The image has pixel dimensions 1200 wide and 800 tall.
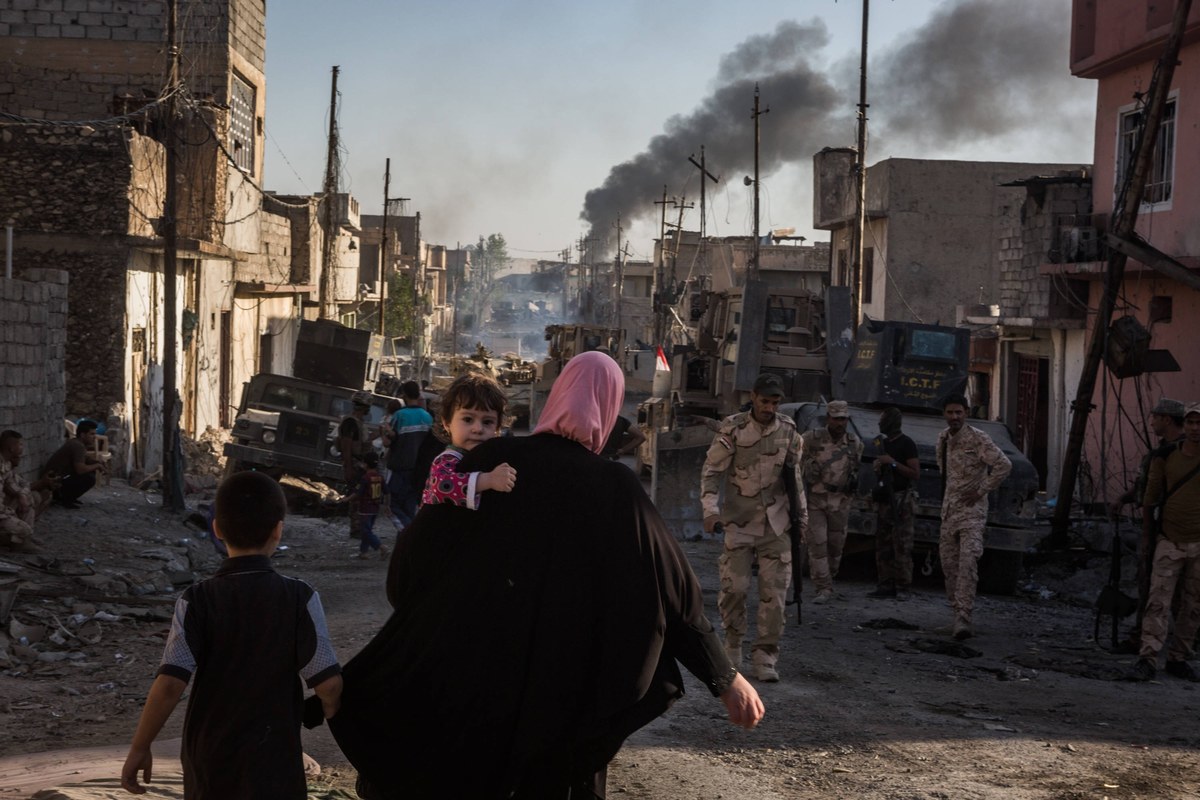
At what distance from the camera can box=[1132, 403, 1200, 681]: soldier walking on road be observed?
28.3 feet

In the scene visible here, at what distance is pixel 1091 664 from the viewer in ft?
30.4

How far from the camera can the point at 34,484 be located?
515 inches

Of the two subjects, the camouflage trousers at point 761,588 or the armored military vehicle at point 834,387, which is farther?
the armored military vehicle at point 834,387

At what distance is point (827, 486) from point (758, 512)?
138 inches

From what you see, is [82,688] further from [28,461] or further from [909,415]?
[909,415]

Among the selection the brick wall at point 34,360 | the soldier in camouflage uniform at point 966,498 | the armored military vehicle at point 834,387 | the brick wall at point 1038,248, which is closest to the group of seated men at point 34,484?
the brick wall at point 34,360

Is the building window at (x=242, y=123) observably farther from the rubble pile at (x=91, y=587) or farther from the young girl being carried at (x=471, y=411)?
the young girl being carried at (x=471, y=411)

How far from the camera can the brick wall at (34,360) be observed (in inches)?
533

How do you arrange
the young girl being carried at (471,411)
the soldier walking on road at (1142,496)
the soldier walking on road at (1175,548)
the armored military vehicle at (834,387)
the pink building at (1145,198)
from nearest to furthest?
1. the young girl being carried at (471,411)
2. the soldier walking on road at (1175,548)
3. the soldier walking on road at (1142,496)
4. the armored military vehicle at (834,387)
5. the pink building at (1145,198)

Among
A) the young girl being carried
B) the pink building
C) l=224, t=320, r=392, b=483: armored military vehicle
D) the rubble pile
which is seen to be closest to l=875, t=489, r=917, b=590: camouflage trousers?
the pink building

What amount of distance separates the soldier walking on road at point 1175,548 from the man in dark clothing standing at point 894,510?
3.22 m

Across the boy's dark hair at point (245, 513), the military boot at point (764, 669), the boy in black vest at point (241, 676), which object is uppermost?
the boy's dark hair at point (245, 513)

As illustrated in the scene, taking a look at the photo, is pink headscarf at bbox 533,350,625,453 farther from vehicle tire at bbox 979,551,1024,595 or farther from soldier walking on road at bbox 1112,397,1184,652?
vehicle tire at bbox 979,551,1024,595

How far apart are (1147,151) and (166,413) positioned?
11050mm
